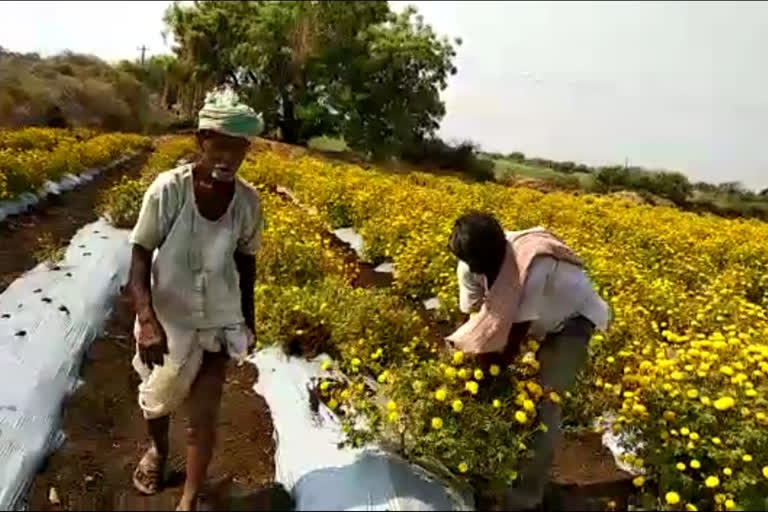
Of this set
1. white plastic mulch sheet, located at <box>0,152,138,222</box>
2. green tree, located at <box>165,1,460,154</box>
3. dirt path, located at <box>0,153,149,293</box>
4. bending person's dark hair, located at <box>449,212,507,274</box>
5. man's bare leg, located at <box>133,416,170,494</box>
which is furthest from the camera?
green tree, located at <box>165,1,460,154</box>

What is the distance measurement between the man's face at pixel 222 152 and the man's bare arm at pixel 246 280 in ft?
1.03

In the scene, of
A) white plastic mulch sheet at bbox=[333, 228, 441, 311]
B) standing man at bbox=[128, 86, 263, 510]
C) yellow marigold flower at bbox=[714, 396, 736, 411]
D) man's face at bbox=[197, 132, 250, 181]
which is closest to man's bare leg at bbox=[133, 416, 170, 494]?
standing man at bbox=[128, 86, 263, 510]

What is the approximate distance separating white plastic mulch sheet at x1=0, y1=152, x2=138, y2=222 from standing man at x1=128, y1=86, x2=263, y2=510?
672cm

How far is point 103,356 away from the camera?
544 cm

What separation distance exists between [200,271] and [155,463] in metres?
0.87

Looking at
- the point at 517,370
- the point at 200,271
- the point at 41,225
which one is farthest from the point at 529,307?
the point at 41,225

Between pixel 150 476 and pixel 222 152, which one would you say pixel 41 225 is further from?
pixel 222 152

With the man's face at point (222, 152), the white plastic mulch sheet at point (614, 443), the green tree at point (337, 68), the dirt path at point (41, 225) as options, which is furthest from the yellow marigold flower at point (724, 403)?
the green tree at point (337, 68)

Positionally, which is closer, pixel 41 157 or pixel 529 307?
pixel 529 307

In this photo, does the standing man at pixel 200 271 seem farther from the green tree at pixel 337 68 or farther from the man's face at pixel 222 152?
the green tree at pixel 337 68

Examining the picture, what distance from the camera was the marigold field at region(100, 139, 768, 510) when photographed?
11.0ft

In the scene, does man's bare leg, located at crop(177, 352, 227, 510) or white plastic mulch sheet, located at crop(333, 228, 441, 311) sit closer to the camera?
man's bare leg, located at crop(177, 352, 227, 510)

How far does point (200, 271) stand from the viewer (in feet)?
10.4

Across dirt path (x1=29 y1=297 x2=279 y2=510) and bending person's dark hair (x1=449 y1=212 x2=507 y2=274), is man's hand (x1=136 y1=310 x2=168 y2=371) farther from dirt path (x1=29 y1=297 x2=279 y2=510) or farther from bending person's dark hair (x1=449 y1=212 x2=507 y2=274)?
bending person's dark hair (x1=449 y1=212 x2=507 y2=274)
